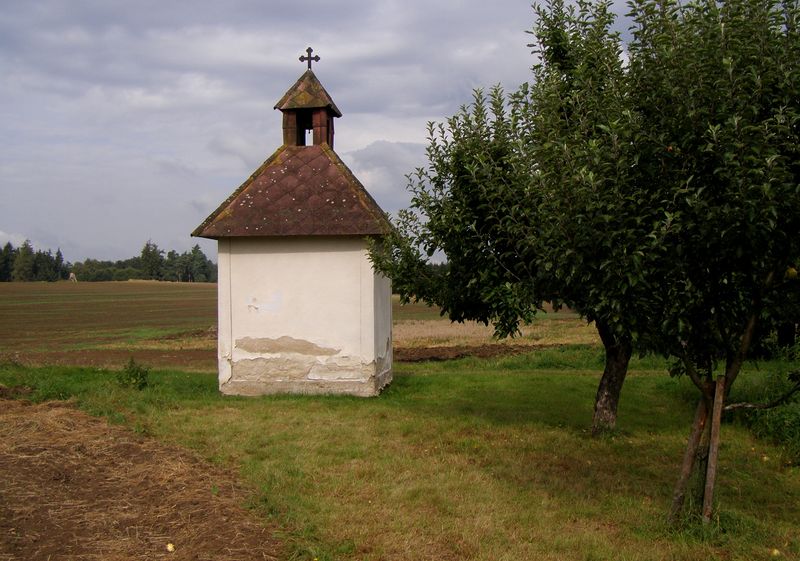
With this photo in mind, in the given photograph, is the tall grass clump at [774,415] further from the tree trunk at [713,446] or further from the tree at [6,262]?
the tree at [6,262]

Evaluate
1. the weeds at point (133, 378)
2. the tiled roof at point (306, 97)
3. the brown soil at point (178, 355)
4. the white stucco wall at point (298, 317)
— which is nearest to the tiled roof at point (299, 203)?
the white stucco wall at point (298, 317)

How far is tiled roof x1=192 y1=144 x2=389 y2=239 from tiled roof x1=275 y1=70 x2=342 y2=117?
0.93 m

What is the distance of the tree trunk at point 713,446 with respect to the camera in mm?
6438

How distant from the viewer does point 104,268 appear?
13075 cm

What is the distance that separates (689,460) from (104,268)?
450ft

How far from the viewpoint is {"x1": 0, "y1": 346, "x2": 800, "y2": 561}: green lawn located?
6.48m

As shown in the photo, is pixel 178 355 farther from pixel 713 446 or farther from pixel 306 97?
pixel 713 446

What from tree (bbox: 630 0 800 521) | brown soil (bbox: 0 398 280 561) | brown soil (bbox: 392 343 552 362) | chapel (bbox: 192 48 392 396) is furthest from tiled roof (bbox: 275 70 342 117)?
tree (bbox: 630 0 800 521)

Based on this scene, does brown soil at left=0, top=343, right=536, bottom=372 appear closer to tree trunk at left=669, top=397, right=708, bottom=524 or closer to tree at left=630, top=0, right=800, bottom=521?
tree trunk at left=669, top=397, right=708, bottom=524

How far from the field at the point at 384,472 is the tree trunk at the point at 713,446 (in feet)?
0.72

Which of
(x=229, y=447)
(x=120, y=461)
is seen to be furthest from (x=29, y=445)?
(x=229, y=447)

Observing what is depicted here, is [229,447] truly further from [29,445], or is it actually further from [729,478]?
[729,478]

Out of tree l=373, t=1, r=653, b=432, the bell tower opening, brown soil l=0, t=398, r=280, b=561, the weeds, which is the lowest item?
brown soil l=0, t=398, r=280, b=561

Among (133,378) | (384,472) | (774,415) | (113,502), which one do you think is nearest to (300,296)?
(133,378)
